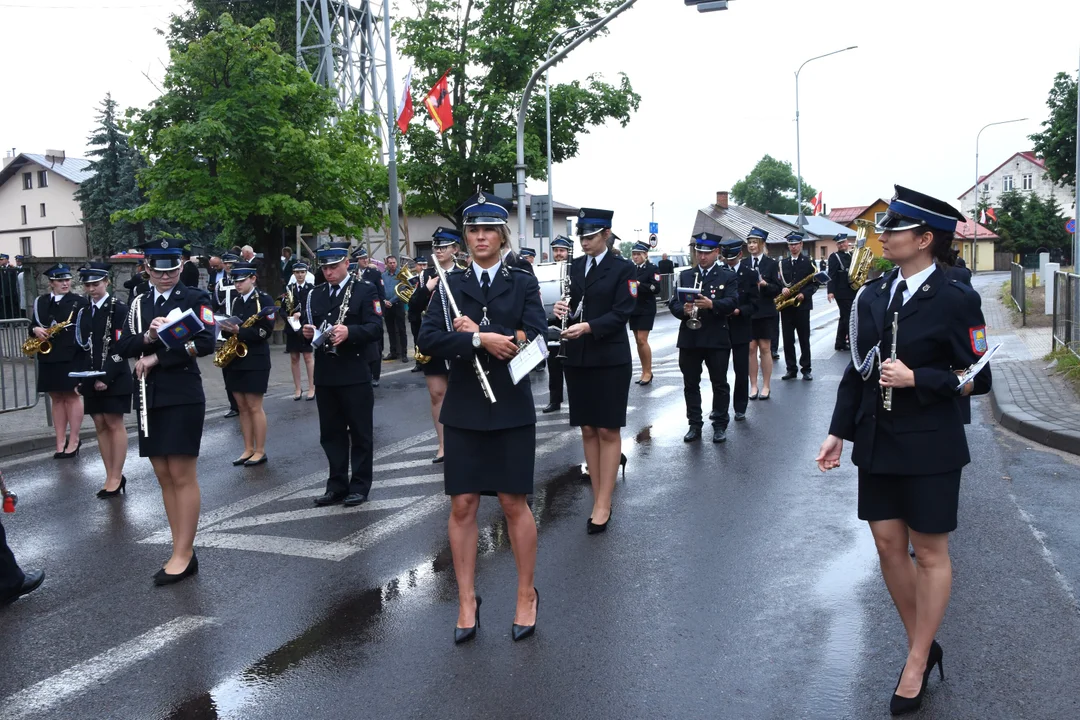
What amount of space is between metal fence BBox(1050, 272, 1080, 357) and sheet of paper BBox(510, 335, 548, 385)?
1058cm

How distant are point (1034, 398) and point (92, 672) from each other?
33.5ft

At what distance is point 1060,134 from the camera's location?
49781 mm

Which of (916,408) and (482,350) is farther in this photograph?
(482,350)

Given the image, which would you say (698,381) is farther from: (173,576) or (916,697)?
(916,697)

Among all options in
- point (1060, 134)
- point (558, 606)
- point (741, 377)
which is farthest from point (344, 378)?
point (1060, 134)

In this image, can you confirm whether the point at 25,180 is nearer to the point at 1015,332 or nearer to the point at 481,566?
the point at 1015,332

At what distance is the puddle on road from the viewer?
4340mm

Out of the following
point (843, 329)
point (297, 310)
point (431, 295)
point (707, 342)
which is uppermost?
point (431, 295)

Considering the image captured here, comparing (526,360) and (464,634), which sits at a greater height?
→ (526,360)

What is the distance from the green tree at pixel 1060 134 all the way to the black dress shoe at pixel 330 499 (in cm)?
5042

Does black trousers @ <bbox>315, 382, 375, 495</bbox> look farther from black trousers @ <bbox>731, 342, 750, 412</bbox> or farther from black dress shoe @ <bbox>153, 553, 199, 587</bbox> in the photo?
black trousers @ <bbox>731, 342, 750, 412</bbox>

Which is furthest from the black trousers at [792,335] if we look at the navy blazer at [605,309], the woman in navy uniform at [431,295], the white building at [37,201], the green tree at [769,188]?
the green tree at [769,188]

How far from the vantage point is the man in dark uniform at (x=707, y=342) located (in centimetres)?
1024

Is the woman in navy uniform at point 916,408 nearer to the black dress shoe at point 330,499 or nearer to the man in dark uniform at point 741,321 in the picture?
the black dress shoe at point 330,499
